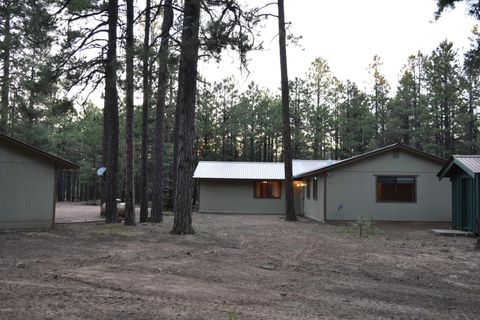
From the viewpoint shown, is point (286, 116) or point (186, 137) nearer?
point (186, 137)

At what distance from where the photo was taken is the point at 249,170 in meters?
28.8

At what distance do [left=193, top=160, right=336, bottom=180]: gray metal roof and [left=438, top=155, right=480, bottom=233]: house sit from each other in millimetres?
10455

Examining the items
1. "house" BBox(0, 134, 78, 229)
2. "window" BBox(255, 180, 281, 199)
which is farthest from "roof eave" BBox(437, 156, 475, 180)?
"house" BBox(0, 134, 78, 229)

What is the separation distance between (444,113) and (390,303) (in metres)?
30.8

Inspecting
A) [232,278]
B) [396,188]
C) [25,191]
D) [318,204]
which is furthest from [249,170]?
[232,278]

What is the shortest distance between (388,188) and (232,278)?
554 inches

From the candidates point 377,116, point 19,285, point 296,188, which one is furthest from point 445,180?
point 377,116

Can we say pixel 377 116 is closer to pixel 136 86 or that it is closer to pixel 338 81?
pixel 338 81

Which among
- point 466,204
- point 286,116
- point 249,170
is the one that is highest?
point 286,116

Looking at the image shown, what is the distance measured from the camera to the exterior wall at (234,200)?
91.1 feet

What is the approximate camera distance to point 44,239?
11.7m

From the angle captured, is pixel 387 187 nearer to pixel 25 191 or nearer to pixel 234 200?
pixel 234 200

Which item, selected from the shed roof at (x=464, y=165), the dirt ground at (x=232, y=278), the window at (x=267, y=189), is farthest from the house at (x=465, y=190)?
the window at (x=267, y=189)

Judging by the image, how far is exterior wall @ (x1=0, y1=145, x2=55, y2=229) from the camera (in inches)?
536
